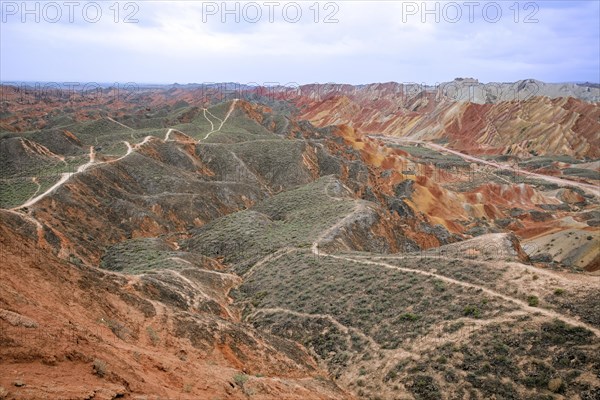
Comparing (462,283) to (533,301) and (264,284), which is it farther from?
(264,284)

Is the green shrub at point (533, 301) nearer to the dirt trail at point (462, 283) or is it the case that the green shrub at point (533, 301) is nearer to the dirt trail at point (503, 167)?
the dirt trail at point (462, 283)

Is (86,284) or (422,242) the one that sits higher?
(86,284)

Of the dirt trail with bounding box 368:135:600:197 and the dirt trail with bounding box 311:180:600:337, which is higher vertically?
the dirt trail with bounding box 368:135:600:197

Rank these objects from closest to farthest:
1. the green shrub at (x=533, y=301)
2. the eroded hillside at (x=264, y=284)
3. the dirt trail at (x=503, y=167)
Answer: the eroded hillside at (x=264, y=284) → the green shrub at (x=533, y=301) → the dirt trail at (x=503, y=167)

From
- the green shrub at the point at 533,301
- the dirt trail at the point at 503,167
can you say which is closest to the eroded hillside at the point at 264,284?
the green shrub at the point at 533,301

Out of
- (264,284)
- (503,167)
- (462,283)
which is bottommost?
(264,284)

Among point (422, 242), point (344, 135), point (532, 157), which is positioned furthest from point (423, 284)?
point (532, 157)

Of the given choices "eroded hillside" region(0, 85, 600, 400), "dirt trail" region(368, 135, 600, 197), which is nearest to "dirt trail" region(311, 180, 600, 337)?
"eroded hillside" region(0, 85, 600, 400)

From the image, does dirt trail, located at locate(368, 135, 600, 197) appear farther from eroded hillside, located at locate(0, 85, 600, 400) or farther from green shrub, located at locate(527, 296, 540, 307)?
green shrub, located at locate(527, 296, 540, 307)

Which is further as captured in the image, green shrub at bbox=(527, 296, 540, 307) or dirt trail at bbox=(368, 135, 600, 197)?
dirt trail at bbox=(368, 135, 600, 197)

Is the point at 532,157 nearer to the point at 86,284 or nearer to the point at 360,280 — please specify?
the point at 360,280

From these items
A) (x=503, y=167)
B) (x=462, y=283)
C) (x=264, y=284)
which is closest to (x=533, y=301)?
(x=462, y=283)
